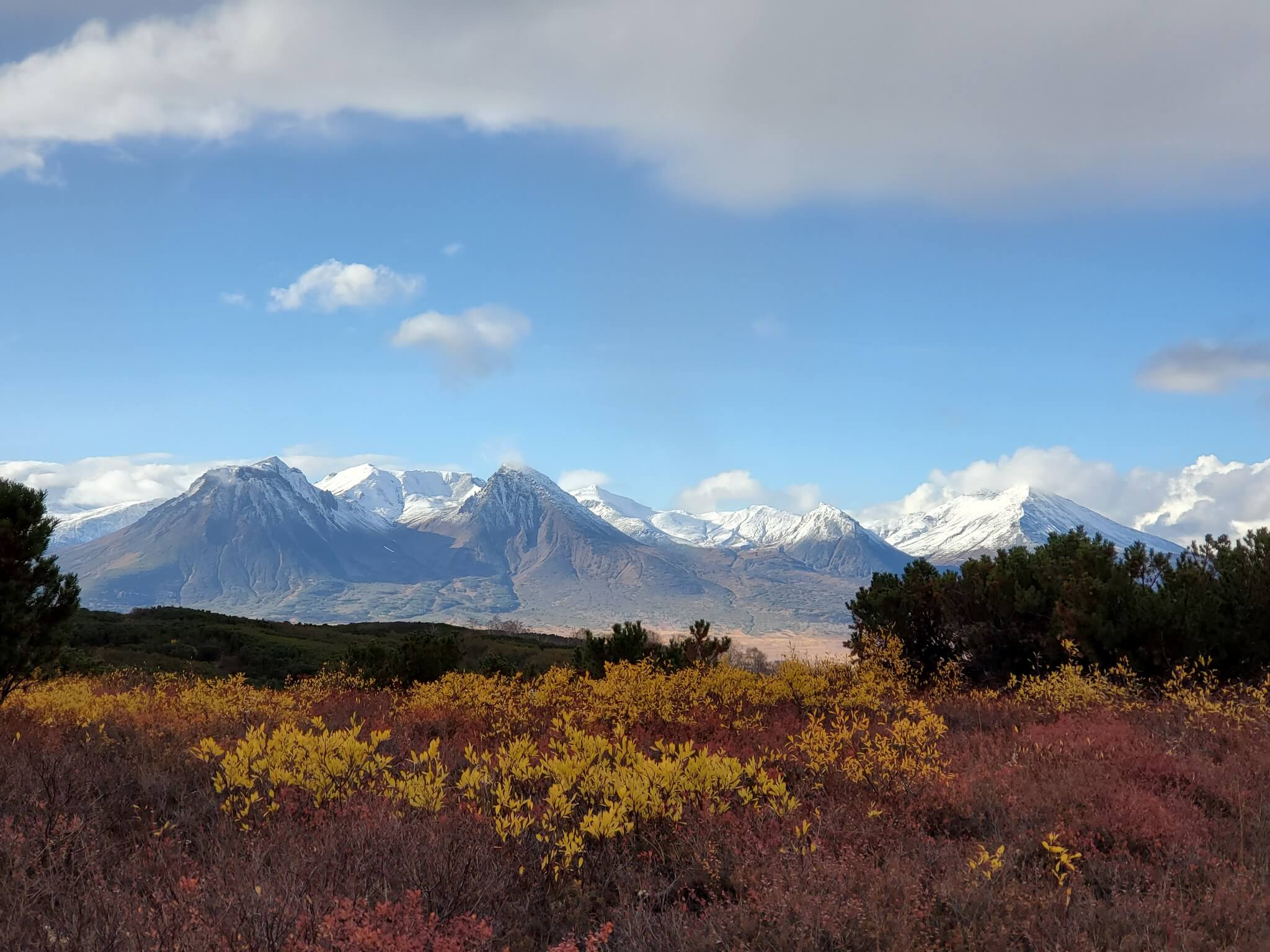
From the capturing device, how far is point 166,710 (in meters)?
12.2

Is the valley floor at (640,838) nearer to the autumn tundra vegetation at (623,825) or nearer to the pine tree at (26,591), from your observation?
the autumn tundra vegetation at (623,825)

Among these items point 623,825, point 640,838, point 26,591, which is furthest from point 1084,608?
point 26,591

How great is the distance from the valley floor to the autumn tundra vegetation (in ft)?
0.11

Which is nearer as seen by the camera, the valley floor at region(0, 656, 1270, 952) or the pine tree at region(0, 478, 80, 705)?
the valley floor at region(0, 656, 1270, 952)

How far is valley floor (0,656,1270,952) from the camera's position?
482 centimetres

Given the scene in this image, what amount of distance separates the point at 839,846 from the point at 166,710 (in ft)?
35.4

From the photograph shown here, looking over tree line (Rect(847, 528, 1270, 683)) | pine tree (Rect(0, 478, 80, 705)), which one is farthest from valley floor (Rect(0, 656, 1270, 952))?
tree line (Rect(847, 528, 1270, 683))

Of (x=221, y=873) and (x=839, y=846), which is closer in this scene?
(x=221, y=873)

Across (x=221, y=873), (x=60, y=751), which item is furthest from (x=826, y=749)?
(x=60, y=751)

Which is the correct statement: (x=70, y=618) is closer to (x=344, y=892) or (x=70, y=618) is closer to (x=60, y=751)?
(x=60, y=751)

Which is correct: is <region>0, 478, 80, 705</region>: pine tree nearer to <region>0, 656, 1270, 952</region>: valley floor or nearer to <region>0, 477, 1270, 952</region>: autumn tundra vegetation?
<region>0, 477, 1270, 952</region>: autumn tundra vegetation

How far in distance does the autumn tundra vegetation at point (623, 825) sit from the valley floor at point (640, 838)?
0.03 metres

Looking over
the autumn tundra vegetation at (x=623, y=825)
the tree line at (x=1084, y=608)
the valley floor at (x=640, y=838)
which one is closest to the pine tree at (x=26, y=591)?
the autumn tundra vegetation at (x=623, y=825)

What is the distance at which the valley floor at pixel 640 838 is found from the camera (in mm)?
4824
